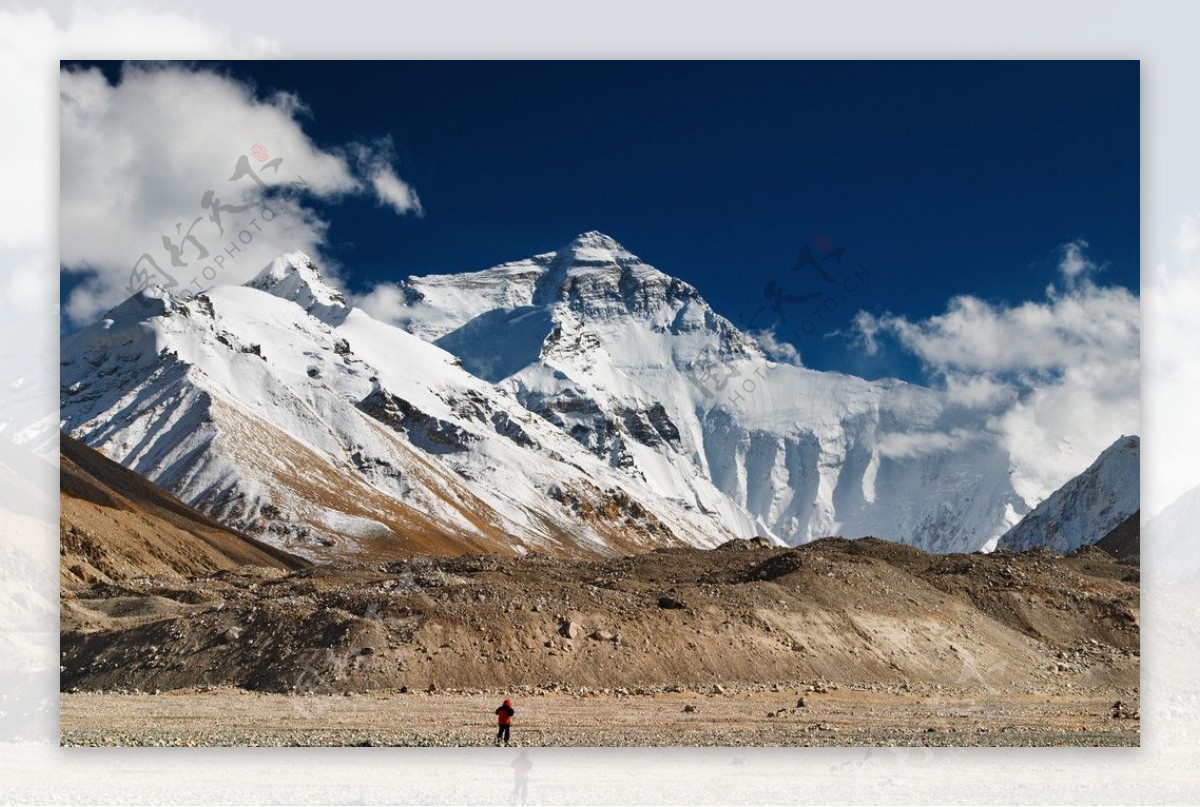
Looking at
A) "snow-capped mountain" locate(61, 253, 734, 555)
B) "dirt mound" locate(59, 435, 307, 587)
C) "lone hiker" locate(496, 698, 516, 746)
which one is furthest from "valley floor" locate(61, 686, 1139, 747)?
"snow-capped mountain" locate(61, 253, 734, 555)

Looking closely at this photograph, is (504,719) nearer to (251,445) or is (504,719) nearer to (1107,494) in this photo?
(251,445)

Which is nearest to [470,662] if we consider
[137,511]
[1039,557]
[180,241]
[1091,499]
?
[180,241]

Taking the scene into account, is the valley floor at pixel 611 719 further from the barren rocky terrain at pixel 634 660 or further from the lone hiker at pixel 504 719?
the lone hiker at pixel 504 719

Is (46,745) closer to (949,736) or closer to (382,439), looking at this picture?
(949,736)

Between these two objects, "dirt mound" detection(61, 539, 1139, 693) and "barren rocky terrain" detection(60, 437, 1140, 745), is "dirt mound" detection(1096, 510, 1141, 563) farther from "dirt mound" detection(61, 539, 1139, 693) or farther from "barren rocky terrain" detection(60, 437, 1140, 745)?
"dirt mound" detection(61, 539, 1139, 693)

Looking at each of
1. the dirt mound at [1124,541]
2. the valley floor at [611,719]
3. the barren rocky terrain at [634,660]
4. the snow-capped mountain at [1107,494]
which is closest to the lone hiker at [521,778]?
the valley floor at [611,719]

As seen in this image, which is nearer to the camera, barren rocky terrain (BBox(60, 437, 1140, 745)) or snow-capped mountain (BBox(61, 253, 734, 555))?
barren rocky terrain (BBox(60, 437, 1140, 745))
